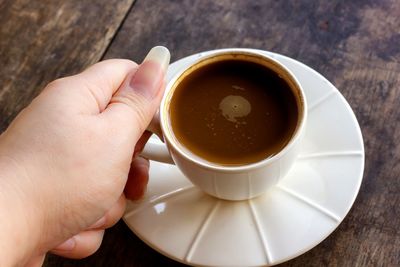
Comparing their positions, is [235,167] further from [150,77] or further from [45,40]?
[45,40]

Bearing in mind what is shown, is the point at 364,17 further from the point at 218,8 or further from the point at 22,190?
the point at 22,190

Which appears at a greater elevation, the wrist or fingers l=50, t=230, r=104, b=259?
the wrist

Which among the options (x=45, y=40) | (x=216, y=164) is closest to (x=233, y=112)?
(x=216, y=164)

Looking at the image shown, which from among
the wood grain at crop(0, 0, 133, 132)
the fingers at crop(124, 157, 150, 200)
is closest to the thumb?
the fingers at crop(124, 157, 150, 200)

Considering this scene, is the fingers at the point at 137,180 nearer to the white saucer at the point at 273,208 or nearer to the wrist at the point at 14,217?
the white saucer at the point at 273,208

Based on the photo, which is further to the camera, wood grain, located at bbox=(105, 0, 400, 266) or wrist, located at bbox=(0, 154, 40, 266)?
wood grain, located at bbox=(105, 0, 400, 266)

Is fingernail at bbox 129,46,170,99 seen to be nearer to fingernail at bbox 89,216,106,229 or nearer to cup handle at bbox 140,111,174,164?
cup handle at bbox 140,111,174,164

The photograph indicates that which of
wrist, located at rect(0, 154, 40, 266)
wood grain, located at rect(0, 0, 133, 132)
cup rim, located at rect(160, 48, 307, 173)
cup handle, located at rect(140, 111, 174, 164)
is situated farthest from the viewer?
wood grain, located at rect(0, 0, 133, 132)
